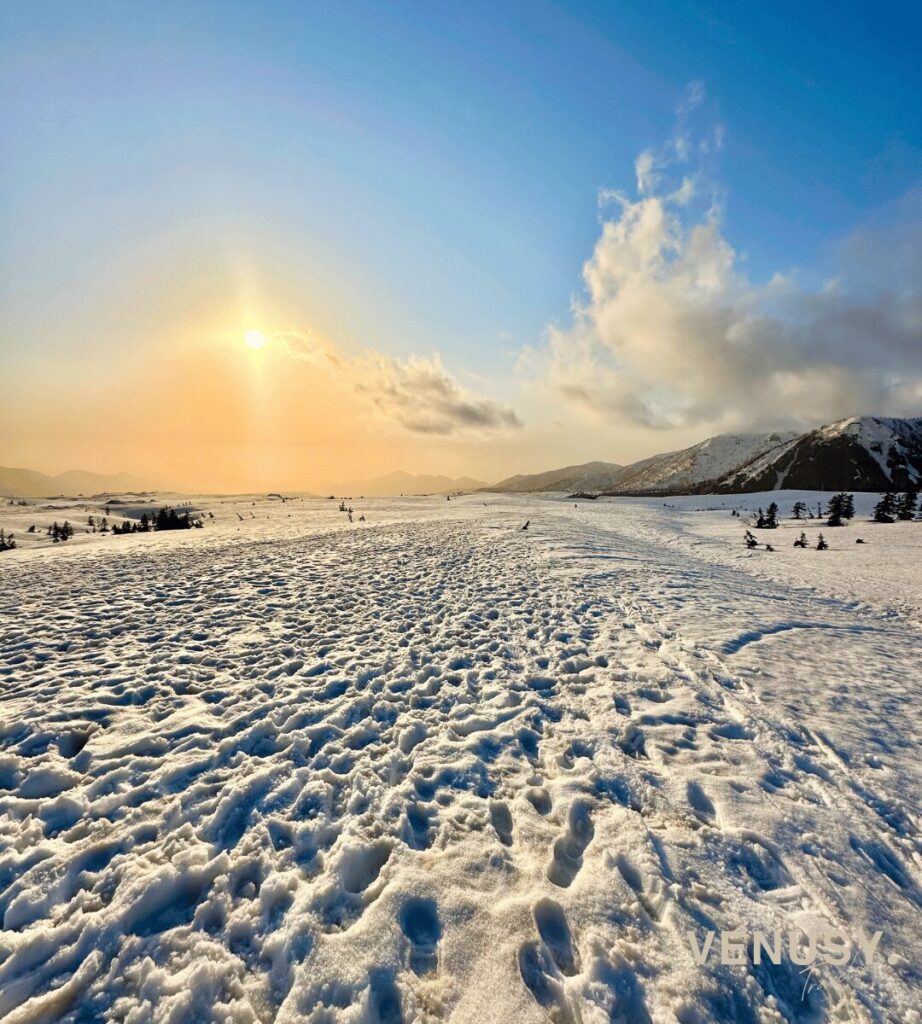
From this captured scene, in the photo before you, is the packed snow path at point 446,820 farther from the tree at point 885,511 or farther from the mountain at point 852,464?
the mountain at point 852,464

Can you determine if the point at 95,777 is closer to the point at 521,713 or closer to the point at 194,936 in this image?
the point at 194,936

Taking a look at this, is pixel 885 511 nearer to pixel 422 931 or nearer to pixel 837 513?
pixel 837 513

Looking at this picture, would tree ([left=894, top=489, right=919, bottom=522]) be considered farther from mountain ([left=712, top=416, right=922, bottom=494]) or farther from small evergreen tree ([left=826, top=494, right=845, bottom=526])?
mountain ([left=712, top=416, right=922, bottom=494])

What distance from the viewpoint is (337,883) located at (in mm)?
3592

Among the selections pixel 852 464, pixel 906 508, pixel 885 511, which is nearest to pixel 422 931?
pixel 885 511

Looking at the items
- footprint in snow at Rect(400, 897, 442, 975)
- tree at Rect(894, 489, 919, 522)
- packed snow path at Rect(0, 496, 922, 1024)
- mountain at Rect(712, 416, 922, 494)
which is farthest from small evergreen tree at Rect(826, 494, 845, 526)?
mountain at Rect(712, 416, 922, 494)

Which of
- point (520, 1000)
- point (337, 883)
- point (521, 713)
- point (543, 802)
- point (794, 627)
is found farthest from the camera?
point (794, 627)

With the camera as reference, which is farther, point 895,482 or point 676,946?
point 895,482

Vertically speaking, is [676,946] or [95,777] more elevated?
[95,777]

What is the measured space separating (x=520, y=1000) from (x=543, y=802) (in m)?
1.86

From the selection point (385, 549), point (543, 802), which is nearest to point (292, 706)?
point (543, 802)

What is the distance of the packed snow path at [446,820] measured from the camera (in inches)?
114

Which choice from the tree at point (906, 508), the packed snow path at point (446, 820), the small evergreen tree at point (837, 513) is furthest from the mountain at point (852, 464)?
the packed snow path at point (446, 820)

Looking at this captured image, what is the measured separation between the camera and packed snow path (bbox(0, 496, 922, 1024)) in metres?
2.90
